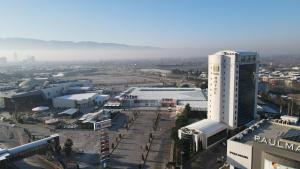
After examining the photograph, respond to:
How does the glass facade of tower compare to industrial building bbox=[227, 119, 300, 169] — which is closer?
industrial building bbox=[227, 119, 300, 169]

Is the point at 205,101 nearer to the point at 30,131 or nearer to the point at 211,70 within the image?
the point at 211,70

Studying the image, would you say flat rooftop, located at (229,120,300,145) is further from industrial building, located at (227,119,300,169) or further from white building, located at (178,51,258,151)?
white building, located at (178,51,258,151)

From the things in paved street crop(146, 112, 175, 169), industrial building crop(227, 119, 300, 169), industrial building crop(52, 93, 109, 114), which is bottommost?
paved street crop(146, 112, 175, 169)

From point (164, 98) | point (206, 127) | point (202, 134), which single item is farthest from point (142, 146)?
point (164, 98)

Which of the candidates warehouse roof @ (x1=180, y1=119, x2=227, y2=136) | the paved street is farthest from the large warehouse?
warehouse roof @ (x1=180, y1=119, x2=227, y2=136)

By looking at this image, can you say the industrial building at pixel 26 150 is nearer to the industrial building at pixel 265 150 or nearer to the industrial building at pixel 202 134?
the industrial building at pixel 202 134

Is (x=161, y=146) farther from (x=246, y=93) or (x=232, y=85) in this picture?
(x=246, y=93)

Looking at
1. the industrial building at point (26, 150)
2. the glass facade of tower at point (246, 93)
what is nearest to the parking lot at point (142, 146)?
the industrial building at point (26, 150)
